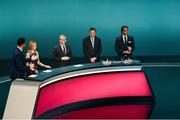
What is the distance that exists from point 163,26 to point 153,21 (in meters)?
0.39

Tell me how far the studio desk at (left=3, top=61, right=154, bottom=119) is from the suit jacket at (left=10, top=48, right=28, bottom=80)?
0.41m

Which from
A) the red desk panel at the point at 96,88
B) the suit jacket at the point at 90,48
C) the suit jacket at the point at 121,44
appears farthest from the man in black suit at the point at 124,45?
the red desk panel at the point at 96,88

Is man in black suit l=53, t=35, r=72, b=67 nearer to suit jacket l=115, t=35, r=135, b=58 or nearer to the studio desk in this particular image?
the studio desk

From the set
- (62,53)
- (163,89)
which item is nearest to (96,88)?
(62,53)

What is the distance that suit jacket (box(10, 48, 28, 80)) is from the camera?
581 centimetres

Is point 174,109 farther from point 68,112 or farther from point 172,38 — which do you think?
point 172,38

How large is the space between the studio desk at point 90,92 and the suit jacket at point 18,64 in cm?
41

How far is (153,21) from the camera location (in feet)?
38.5

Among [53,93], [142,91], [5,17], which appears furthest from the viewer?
[5,17]

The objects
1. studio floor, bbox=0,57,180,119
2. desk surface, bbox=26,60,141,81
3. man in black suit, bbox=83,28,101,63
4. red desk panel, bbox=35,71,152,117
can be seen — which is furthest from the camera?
man in black suit, bbox=83,28,101,63

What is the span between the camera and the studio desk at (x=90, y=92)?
5.16m

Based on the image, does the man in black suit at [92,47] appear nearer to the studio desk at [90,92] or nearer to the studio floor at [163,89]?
the studio desk at [90,92]

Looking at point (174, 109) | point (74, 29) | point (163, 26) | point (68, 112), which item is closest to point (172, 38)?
point (163, 26)

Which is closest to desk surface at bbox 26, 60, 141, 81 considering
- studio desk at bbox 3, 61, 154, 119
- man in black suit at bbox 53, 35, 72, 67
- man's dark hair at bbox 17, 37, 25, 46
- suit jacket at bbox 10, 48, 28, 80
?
studio desk at bbox 3, 61, 154, 119
